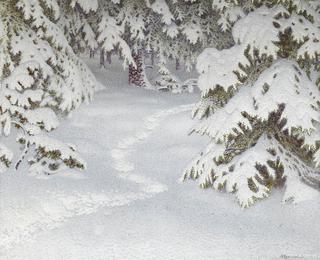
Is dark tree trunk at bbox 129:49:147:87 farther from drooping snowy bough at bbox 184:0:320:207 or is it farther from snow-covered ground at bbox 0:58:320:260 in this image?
drooping snowy bough at bbox 184:0:320:207

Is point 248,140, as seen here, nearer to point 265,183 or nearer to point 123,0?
point 265,183

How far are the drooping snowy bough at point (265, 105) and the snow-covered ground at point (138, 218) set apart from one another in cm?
48

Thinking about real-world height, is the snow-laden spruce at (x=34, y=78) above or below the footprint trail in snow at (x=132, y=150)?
above

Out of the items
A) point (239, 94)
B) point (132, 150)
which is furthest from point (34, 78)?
point (132, 150)

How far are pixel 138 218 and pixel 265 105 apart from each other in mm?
3254

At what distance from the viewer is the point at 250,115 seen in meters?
9.07

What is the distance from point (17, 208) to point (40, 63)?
3018 millimetres

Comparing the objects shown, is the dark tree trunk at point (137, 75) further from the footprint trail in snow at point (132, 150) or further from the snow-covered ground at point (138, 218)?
the snow-covered ground at point (138, 218)

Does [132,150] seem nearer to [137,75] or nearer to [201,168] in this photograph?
[201,168]

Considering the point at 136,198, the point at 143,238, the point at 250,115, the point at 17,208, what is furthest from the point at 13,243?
the point at 250,115

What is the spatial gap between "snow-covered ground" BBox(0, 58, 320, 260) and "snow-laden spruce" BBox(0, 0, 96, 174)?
85 cm

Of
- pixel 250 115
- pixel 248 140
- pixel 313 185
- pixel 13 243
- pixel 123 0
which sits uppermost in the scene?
pixel 123 0

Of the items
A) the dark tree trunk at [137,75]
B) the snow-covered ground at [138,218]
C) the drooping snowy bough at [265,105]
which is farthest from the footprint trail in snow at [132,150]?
the dark tree trunk at [137,75]

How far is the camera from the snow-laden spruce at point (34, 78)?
9477 millimetres
